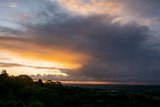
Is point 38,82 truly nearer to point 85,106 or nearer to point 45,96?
point 45,96

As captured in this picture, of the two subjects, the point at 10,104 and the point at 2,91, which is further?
the point at 2,91

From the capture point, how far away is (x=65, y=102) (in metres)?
101

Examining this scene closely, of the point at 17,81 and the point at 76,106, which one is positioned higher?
the point at 17,81

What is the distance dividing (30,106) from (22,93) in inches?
1830

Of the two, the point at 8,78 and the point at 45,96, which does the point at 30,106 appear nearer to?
the point at 45,96

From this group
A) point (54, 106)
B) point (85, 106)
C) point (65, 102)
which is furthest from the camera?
point (65, 102)

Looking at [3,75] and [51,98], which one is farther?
[3,75]

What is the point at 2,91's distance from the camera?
119500 millimetres

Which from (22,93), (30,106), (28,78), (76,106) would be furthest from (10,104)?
(28,78)

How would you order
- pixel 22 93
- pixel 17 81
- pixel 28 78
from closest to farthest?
1. pixel 22 93
2. pixel 17 81
3. pixel 28 78

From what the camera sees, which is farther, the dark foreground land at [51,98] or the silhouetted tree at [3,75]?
the silhouetted tree at [3,75]

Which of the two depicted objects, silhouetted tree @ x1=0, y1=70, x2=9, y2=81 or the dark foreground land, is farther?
silhouetted tree @ x1=0, y1=70, x2=9, y2=81

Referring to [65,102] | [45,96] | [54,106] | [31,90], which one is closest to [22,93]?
[31,90]

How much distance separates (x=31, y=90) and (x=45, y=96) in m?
21.1
